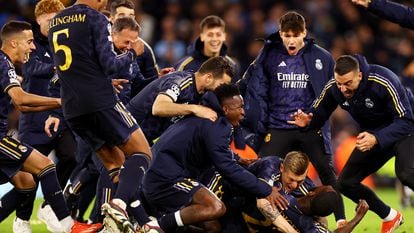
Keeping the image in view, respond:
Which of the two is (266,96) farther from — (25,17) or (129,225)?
(25,17)

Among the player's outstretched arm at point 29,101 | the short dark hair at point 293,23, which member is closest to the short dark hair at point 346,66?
the short dark hair at point 293,23

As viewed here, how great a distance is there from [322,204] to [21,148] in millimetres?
2609

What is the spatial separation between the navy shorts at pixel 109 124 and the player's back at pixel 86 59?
6cm

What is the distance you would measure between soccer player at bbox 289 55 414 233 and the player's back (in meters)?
2.35

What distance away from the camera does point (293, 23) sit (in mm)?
10078

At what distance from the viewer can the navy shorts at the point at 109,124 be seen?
25.7 feet

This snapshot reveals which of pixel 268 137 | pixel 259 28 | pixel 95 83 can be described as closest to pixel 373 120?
pixel 268 137

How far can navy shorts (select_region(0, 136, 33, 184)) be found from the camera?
852cm

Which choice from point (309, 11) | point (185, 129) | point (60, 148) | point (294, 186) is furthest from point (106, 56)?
point (309, 11)

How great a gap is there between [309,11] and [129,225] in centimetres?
1210

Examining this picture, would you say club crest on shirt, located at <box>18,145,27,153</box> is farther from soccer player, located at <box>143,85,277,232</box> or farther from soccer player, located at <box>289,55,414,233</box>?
soccer player, located at <box>289,55,414,233</box>

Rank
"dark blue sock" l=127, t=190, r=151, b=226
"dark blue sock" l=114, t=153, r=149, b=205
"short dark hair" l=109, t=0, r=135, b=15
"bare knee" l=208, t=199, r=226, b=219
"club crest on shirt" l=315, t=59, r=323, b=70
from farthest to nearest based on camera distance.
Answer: "short dark hair" l=109, t=0, r=135, b=15 < "club crest on shirt" l=315, t=59, r=323, b=70 < "bare knee" l=208, t=199, r=226, b=219 < "dark blue sock" l=127, t=190, r=151, b=226 < "dark blue sock" l=114, t=153, r=149, b=205

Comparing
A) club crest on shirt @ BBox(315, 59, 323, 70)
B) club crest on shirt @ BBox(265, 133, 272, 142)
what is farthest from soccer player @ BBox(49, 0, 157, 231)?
club crest on shirt @ BBox(315, 59, 323, 70)

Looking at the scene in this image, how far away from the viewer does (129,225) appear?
7.41 meters
